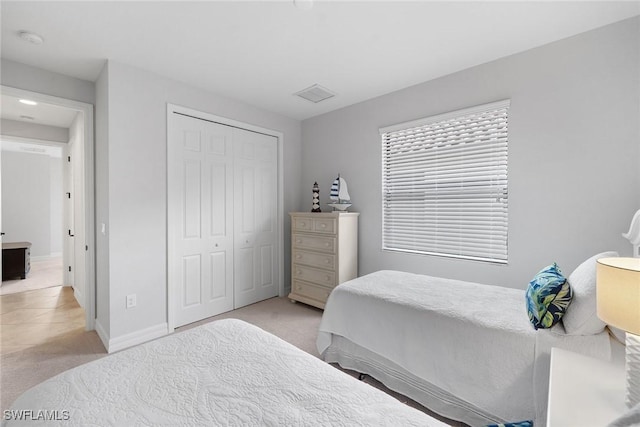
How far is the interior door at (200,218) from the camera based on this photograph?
10.00ft

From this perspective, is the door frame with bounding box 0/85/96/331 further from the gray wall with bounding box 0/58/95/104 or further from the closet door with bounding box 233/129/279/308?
the closet door with bounding box 233/129/279/308

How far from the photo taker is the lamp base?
919 mm

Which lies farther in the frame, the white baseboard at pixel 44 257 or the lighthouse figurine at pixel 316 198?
the white baseboard at pixel 44 257

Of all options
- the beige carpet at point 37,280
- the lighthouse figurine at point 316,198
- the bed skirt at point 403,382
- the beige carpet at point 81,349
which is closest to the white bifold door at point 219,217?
the beige carpet at point 81,349

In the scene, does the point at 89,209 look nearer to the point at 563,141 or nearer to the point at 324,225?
the point at 324,225

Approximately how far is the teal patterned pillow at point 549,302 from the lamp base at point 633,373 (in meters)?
0.48

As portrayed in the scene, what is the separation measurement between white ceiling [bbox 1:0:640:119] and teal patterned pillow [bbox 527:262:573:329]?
1793mm

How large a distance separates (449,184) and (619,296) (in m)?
2.12

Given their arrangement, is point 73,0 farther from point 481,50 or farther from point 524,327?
point 524,327

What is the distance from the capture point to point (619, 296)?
3.18ft

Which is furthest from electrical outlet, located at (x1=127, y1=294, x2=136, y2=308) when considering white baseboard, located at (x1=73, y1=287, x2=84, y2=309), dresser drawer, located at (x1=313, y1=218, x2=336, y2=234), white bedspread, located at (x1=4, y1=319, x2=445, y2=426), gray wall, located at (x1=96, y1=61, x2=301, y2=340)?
dresser drawer, located at (x1=313, y1=218, x2=336, y2=234)

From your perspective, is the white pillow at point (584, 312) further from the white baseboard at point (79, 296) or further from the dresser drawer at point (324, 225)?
the white baseboard at point (79, 296)

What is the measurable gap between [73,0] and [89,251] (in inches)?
87.4

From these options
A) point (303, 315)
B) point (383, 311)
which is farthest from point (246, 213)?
point (383, 311)
